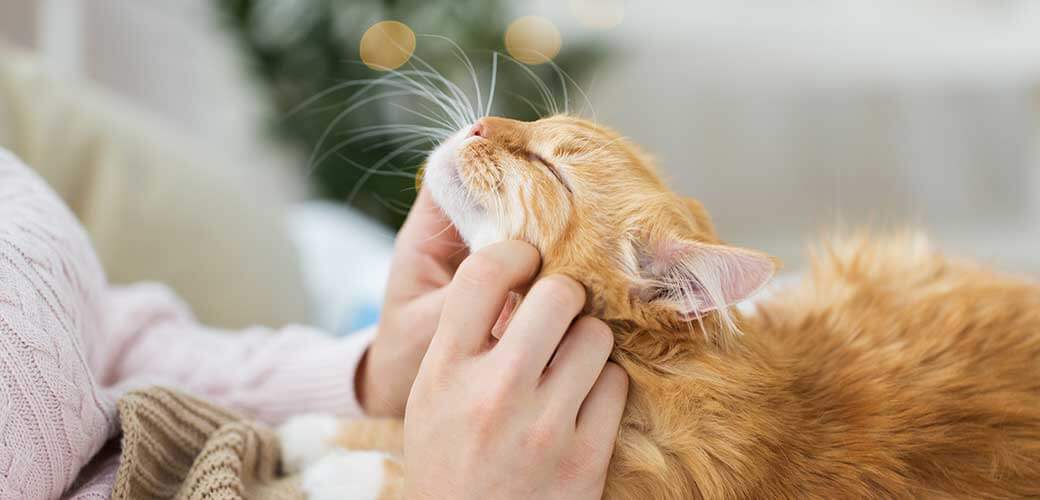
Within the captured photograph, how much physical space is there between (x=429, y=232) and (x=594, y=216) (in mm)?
238

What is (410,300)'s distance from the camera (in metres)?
1.02

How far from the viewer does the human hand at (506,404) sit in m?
0.67

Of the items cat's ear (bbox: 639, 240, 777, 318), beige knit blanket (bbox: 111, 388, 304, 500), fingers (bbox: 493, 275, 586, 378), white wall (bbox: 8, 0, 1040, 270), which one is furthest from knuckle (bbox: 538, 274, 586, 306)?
white wall (bbox: 8, 0, 1040, 270)

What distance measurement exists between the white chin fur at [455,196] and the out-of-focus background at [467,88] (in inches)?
29.1

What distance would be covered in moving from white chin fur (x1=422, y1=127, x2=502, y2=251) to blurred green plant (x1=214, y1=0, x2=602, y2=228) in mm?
2211

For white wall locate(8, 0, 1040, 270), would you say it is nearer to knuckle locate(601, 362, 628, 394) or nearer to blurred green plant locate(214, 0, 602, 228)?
blurred green plant locate(214, 0, 602, 228)

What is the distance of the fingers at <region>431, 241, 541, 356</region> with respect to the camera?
701 mm

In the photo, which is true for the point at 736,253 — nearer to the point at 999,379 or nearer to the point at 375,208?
the point at 999,379

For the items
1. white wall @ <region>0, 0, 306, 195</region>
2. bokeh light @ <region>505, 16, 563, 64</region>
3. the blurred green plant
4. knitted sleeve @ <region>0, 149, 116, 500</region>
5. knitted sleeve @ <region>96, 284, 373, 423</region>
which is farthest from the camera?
bokeh light @ <region>505, 16, 563, 64</region>

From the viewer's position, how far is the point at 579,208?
91 cm

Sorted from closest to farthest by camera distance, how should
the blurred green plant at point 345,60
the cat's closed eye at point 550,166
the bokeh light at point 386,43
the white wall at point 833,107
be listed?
the cat's closed eye at point 550,166 < the bokeh light at point 386,43 < the blurred green plant at point 345,60 < the white wall at point 833,107

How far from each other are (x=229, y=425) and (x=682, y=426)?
0.49 m

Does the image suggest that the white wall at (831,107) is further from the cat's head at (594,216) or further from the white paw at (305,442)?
the white paw at (305,442)

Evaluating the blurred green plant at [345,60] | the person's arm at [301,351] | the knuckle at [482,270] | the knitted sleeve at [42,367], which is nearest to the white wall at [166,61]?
the blurred green plant at [345,60]
